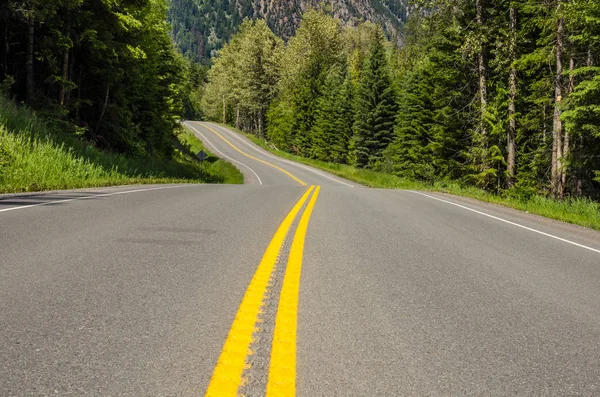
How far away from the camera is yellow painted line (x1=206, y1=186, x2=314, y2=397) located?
6.59 ft

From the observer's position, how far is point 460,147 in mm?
25750

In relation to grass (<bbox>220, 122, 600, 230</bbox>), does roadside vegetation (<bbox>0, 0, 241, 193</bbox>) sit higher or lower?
higher

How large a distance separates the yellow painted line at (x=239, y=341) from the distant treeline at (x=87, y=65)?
1436 centimetres

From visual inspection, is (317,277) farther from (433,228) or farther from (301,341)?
(433,228)

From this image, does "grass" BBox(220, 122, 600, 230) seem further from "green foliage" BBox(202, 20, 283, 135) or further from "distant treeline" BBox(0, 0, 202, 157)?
"green foliage" BBox(202, 20, 283, 135)

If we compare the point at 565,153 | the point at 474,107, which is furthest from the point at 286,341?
the point at 474,107

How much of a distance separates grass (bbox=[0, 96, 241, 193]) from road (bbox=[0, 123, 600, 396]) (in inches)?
204

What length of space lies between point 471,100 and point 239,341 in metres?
24.4

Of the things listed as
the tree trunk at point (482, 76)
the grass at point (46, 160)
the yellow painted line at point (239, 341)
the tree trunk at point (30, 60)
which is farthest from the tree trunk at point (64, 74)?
the tree trunk at point (482, 76)

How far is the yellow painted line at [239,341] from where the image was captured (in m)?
2.01

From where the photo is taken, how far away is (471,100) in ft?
77.5

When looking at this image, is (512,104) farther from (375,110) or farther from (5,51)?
(5,51)

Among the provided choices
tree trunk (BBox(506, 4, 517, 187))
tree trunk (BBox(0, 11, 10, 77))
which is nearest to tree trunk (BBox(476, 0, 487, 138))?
tree trunk (BBox(506, 4, 517, 187))

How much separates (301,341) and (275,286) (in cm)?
107
